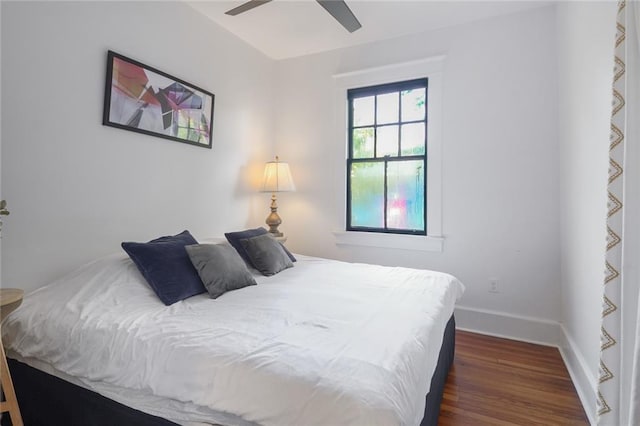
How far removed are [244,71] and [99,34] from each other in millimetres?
1478

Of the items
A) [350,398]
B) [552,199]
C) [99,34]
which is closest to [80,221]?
[99,34]

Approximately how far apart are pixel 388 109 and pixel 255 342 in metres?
2.83

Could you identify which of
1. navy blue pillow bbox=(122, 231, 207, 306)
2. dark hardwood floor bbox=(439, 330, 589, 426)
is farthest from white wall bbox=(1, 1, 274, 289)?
dark hardwood floor bbox=(439, 330, 589, 426)

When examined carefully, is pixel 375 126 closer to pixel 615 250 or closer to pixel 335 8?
pixel 335 8

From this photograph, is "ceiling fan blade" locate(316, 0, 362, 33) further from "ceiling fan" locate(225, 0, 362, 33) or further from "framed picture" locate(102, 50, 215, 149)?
"framed picture" locate(102, 50, 215, 149)

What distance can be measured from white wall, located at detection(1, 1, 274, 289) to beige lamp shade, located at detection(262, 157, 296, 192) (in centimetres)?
49

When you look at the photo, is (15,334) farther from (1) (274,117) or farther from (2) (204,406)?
(1) (274,117)

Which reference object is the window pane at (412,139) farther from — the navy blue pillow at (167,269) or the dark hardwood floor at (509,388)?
the navy blue pillow at (167,269)

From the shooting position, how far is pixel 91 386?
140cm

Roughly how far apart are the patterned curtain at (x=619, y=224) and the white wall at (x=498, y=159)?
5.76 feet

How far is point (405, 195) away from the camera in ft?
10.9

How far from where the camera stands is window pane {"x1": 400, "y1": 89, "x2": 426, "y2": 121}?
3.22 m

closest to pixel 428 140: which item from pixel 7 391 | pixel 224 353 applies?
pixel 224 353

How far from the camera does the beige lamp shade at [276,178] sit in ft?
11.2
